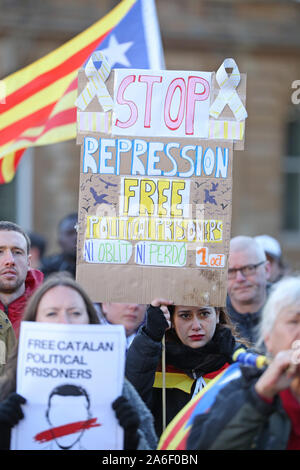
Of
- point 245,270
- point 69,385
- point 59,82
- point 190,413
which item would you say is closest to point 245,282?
point 245,270

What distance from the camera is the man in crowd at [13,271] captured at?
3.81m

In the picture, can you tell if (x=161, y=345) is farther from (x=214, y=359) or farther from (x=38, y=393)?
(x=38, y=393)

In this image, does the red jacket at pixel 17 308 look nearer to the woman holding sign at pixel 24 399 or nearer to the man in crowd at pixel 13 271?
the man in crowd at pixel 13 271

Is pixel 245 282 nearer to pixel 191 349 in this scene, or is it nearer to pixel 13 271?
pixel 191 349

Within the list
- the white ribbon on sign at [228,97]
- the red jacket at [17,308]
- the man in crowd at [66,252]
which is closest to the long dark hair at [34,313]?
the red jacket at [17,308]

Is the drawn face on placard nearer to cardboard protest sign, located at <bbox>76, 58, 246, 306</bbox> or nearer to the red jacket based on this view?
cardboard protest sign, located at <bbox>76, 58, 246, 306</bbox>

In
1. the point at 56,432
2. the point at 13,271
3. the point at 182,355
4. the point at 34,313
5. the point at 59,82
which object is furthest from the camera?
the point at 59,82

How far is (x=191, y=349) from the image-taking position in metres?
3.55

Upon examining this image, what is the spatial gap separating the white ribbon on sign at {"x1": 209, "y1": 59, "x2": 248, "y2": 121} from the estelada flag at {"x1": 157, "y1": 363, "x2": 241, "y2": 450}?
1.21 meters

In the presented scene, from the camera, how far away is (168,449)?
2.79 meters

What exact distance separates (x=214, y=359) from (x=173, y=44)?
35.2 ft

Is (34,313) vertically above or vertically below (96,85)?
below

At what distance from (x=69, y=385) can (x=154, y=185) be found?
1140 millimetres

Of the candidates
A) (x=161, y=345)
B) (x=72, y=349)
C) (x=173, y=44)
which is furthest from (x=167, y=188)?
(x=173, y=44)
